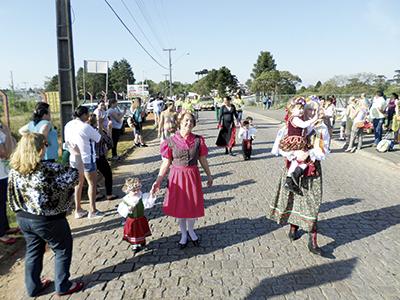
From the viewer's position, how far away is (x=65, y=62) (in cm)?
752

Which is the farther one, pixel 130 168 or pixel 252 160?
pixel 252 160

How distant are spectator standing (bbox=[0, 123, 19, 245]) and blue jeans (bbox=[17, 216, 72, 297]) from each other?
156 centimetres

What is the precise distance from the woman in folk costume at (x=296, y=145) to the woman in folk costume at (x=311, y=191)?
0.25 ft

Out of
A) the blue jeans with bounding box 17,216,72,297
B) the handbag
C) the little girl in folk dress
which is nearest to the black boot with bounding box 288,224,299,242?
the little girl in folk dress

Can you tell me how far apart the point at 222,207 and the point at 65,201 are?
343cm

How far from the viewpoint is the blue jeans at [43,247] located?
11.1ft

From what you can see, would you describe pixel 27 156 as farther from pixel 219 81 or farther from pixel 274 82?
pixel 219 81

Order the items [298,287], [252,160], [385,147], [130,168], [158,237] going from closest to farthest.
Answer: [298,287], [158,237], [130,168], [252,160], [385,147]

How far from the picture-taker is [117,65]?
4621 inches

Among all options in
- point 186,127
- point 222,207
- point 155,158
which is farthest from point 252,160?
point 186,127

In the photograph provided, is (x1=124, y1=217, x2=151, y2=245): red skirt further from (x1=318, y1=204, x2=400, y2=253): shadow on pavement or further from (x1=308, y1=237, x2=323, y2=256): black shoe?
(x1=318, y1=204, x2=400, y2=253): shadow on pavement

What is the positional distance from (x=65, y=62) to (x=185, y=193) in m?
4.78

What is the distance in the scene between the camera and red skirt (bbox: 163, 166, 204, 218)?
4.42 metres

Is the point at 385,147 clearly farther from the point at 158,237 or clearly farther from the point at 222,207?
the point at 158,237
